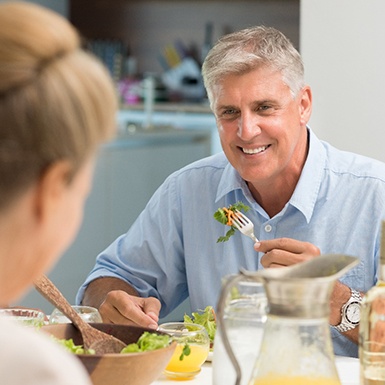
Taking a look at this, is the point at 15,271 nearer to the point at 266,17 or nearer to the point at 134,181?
the point at 134,181

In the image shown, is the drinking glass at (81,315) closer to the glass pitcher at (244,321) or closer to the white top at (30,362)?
the glass pitcher at (244,321)

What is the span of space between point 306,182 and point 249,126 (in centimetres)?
21

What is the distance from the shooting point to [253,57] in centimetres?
220

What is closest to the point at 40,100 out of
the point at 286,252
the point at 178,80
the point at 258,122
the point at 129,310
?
the point at 286,252

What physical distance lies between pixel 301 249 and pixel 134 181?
3136 mm

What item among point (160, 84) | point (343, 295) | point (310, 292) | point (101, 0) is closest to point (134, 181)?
point (160, 84)

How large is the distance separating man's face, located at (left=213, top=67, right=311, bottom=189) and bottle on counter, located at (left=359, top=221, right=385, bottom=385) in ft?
2.70

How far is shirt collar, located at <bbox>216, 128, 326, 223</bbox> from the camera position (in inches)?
87.8

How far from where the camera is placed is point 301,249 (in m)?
1.84

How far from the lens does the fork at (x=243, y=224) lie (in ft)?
6.85

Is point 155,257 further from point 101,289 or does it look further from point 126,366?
point 126,366

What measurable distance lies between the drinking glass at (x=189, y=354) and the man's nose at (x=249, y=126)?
639 mm

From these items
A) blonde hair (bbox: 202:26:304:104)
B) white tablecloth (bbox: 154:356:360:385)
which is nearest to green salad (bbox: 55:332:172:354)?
white tablecloth (bbox: 154:356:360:385)

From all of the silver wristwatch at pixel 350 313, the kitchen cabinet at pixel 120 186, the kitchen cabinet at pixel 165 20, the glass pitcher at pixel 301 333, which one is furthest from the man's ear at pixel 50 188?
the kitchen cabinet at pixel 165 20
